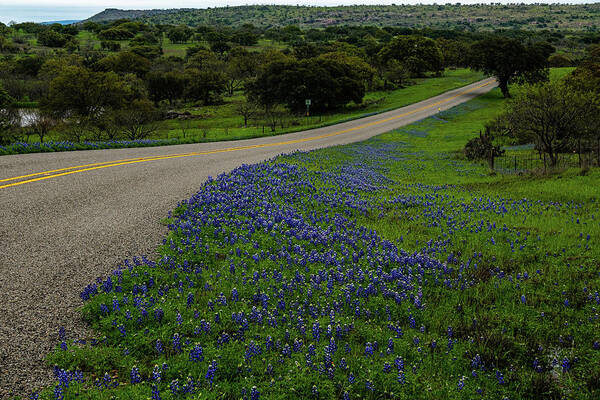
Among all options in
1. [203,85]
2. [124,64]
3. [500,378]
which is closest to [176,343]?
[500,378]

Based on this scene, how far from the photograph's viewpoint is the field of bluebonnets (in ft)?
15.8

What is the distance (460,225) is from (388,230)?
81.2 inches

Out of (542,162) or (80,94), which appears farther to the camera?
(80,94)

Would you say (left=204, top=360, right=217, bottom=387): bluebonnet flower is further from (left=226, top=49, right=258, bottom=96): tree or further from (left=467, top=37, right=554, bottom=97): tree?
(left=226, top=49, right=258, bottom=96): tree

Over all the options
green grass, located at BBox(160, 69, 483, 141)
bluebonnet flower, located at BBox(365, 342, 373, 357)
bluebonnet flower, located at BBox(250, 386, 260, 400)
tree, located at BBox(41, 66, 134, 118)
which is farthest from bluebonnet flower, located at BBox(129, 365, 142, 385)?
tree, located at BBox(41, 66, 134, 118)

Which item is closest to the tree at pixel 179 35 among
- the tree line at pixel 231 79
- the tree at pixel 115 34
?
the tree at pixel 115 34

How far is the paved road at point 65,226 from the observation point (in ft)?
17.5

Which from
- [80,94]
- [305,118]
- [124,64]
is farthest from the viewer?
[124,64]

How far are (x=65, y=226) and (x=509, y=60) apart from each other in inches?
2869

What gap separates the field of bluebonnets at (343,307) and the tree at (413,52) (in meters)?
95.3

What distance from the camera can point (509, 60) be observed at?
213ft

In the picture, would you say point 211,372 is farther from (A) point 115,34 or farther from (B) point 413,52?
(A) point 115,34

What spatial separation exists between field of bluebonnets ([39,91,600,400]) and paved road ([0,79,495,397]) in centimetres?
38

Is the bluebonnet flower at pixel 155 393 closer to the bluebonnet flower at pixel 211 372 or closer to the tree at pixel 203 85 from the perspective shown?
the bluebonnet flower at pixel 211 372
